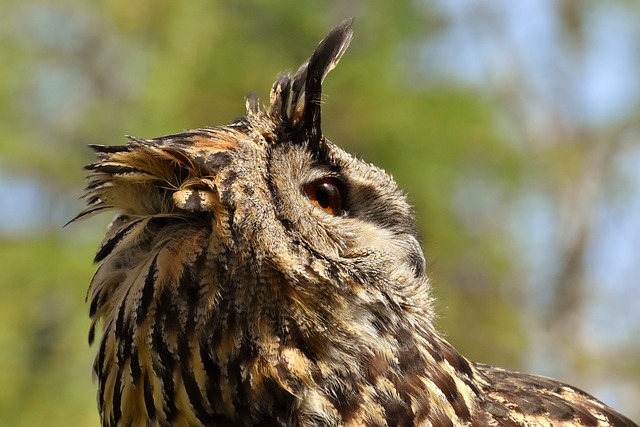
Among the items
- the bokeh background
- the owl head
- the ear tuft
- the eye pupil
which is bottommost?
the owl head

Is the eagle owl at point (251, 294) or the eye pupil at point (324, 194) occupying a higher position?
the eye pupil at point (324, 194)

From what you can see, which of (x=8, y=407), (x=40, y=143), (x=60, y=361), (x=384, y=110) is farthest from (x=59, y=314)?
(x=384, y=110)

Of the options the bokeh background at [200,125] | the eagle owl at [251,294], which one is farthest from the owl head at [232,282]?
the bokeh background at [200,125]

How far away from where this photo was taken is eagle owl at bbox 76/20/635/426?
1.86 meters

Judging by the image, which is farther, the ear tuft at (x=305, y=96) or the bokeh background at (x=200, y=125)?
the bokeh background at (x=200, y=125)

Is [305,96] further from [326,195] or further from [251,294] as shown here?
[251,294]

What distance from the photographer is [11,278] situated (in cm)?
847

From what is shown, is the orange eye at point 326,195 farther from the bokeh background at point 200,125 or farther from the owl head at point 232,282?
the bokeh background at point 200,125

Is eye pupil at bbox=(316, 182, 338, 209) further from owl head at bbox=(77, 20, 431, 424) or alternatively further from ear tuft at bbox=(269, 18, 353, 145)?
ear tuft at bbox=(269, 18, 353, 145)

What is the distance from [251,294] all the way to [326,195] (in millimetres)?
400

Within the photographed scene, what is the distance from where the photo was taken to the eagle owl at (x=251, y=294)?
1.86 m

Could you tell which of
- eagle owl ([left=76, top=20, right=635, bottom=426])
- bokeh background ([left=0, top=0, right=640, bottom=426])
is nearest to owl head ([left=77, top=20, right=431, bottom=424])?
eagle owl ([left=76, top=20, right=635, bottom=426])

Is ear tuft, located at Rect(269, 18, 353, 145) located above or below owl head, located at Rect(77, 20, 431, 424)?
above

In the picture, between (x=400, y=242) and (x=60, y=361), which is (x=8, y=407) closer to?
(x=60, y=361)
